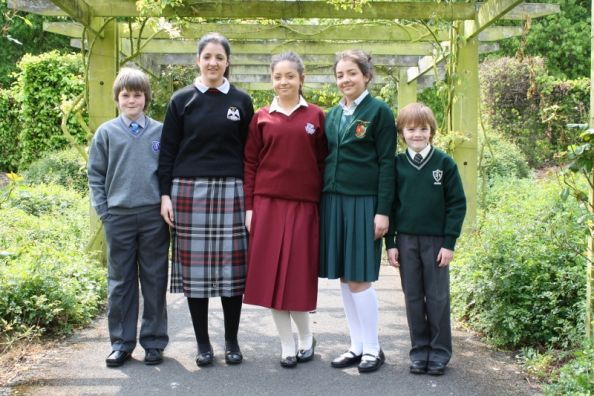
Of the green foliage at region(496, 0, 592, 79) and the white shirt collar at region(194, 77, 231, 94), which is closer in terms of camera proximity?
the white shirt collar at region(194, 77, 231, 94)

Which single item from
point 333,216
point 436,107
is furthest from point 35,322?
point 436,107

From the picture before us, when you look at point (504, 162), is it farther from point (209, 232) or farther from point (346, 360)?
point (209, 232)

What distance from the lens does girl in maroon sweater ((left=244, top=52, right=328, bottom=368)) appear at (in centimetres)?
373

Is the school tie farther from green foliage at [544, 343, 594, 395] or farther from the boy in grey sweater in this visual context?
green foliage at [544, 343, 594, 395]

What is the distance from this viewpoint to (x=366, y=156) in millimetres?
3746

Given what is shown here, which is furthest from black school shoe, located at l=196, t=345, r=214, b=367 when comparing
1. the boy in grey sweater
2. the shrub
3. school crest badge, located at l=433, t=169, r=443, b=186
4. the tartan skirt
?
the shrub

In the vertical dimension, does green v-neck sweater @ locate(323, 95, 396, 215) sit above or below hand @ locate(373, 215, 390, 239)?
above

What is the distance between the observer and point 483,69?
608 inches

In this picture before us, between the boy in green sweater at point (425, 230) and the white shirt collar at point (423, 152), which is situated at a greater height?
the white shirt collar at point (423, 152)

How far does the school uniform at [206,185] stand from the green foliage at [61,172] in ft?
24.3

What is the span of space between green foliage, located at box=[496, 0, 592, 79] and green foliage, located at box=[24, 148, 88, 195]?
12.8 m

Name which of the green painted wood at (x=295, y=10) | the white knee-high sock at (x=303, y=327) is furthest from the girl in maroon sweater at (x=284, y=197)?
the green painted wood at (x=295, y=10)

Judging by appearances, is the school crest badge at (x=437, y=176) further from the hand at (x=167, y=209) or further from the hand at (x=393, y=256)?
the hand at (x=167, y=209)

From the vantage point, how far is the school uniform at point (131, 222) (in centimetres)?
386
